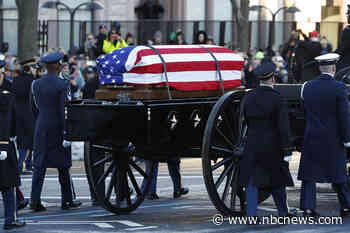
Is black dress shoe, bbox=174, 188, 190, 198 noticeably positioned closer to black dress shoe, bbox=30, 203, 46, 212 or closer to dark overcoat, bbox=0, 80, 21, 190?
black dress shoe, bbox=30, 203, 46, 212

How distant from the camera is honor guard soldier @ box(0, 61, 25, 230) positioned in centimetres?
1011

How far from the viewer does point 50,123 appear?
38.2ft

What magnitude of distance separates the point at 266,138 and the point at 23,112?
274 inches

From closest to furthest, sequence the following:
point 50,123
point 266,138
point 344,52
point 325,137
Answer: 1. point 266,138
2. point 325,137
3. point 50,123
4. point 344,52

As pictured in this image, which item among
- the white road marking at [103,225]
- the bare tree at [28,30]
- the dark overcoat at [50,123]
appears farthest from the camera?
the bare tree at [28,30]

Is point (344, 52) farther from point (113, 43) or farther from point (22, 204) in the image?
point (113, 43)

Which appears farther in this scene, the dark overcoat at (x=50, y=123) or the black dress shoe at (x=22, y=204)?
the black dress shoe at (x=22, y=204)

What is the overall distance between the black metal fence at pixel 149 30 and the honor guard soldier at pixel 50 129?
16312 millimetres

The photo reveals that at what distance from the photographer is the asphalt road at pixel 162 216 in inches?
398

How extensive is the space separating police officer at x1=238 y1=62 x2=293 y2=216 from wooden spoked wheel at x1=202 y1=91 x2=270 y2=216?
0.98 feet

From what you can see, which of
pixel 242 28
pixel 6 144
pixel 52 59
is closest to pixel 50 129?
pixel 52 59

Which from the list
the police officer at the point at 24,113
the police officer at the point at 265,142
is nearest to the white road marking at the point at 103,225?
the police officer at the point at 265,142

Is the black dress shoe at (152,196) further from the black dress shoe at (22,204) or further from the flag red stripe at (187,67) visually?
the flag red stripe at (187,67)

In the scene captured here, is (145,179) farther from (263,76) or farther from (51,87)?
(263,76)
